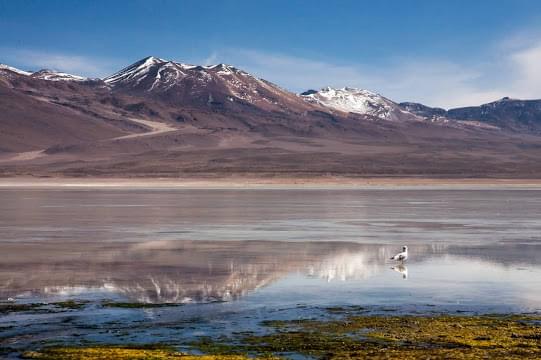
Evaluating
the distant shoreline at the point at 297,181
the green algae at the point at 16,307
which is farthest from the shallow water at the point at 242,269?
the distant shoreline at the point at 297,181

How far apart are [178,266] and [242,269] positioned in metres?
1.80

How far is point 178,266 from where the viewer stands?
21.3 m

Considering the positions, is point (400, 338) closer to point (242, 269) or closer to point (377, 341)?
point (377, 341)

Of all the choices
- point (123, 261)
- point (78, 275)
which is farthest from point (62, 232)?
point (78, 275)

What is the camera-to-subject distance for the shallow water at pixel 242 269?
47.7ft

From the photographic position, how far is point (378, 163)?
448ft

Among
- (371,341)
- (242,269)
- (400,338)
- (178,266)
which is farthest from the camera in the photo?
(178,266)

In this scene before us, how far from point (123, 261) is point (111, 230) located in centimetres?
939

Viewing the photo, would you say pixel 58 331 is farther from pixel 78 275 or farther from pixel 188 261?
pixel 188 261

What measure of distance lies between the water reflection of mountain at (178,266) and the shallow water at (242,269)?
0.04m

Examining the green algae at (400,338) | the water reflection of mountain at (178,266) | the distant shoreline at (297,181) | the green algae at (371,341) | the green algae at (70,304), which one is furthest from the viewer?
the distant shoreline at (297,181)

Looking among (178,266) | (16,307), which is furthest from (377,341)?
(178,266)

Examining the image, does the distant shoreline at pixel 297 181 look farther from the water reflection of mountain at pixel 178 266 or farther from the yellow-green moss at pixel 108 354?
the yellow-green moss at pixel 108 354

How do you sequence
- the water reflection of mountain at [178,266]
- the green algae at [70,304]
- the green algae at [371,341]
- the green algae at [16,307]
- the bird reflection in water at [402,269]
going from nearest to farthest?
the green algae at [371,341]
the green algae at [16,307]
the green algae at [70,304]
the water reflection of mountain at [178,266]
the bird reflection in water at [402,269]
